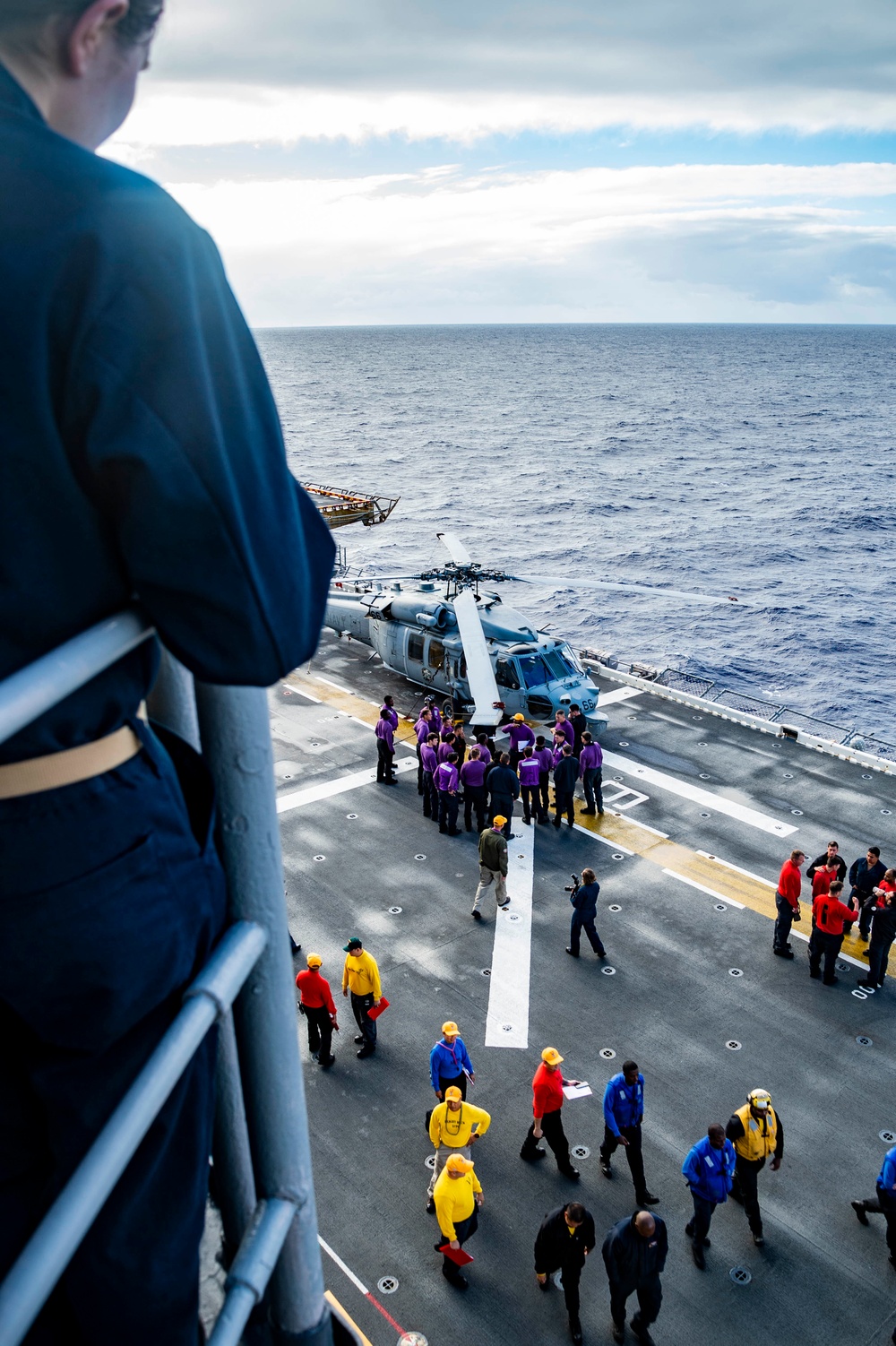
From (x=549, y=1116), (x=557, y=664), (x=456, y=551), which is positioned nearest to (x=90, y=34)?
(x=549, y=1116)

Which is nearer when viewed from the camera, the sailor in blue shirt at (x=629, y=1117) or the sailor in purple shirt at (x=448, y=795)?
the sailor in blue shirt at (x=629, y=1117)

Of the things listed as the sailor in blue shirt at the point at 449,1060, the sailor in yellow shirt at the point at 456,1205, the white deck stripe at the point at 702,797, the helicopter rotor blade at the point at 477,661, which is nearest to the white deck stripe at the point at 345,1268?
the sailor in yellow shirt at the point at 456,1205

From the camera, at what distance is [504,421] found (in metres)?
131

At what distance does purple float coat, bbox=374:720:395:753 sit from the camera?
782 inches

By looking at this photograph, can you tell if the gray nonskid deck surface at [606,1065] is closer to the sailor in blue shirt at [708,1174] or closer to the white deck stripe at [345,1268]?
the white deck stripe at [345,1268]

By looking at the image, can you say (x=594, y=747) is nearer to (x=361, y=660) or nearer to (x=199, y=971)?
(x=361, y=660)

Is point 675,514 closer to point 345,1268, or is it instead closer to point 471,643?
point 471,643

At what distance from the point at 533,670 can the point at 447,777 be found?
4072 mm

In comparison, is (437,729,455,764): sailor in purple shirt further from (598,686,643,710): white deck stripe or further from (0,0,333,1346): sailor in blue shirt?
(0,0,333,1346): sailor in blue shirt

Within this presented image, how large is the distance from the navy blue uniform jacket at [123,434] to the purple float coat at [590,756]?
17.4m

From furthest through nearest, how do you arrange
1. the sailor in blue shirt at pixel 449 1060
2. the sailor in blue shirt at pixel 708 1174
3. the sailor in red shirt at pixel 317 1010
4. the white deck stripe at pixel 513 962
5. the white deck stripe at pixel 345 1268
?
the white deck stripe at pixel 513 962, the sailor in red shirt at pixel 317 1010, the sailor in blue shirt at pixel 449 1060, the sailor in blue shirt at pixel 708 1174, the white deck stripe at pixel 345 1268

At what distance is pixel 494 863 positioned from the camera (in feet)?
51.8

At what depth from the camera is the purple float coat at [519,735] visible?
20.0m

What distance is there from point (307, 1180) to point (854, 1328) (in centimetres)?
976
